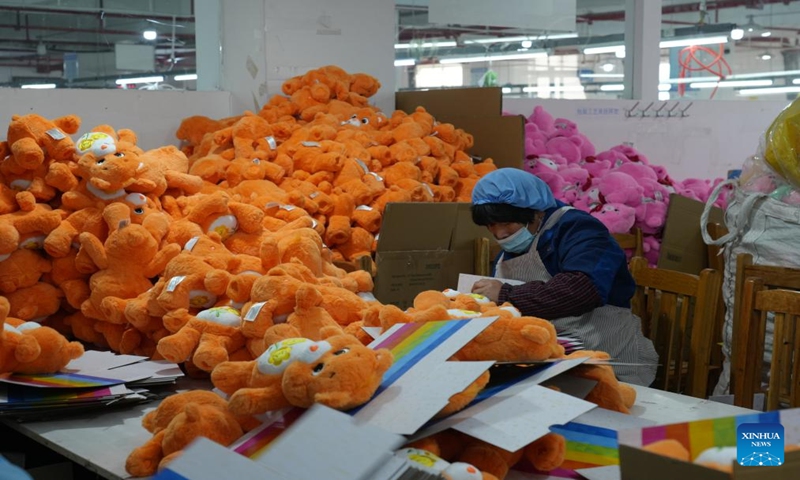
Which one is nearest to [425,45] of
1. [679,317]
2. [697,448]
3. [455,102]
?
[455,102]

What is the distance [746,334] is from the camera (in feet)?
8.21

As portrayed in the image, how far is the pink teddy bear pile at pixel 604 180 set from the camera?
4695mm

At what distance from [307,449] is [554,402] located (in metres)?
0.49

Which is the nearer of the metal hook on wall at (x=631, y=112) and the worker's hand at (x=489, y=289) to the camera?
the worker's hand at (x=489, y=289)

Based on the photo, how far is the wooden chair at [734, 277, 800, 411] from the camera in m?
2.33

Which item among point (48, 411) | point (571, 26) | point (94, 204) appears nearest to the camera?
point (48, 411)

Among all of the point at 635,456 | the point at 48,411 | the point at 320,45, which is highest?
the point at 320,45

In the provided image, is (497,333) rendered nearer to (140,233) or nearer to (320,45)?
(140,233)

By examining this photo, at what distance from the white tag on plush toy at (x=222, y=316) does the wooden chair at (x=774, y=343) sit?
1.42 meters

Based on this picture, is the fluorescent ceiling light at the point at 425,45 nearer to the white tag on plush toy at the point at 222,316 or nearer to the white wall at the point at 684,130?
the white wall at the point at 684,130

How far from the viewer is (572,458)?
1.51m

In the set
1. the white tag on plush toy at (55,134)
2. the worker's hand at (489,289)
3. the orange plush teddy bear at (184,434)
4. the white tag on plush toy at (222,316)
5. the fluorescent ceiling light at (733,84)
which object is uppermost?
the fluorescent ceiling light at (733,84)

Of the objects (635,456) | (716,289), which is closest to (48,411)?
(635,456)

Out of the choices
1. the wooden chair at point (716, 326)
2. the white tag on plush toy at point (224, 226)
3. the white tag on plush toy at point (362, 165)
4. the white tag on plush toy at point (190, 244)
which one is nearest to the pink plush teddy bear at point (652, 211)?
the wooden chair at point (716, 326)
